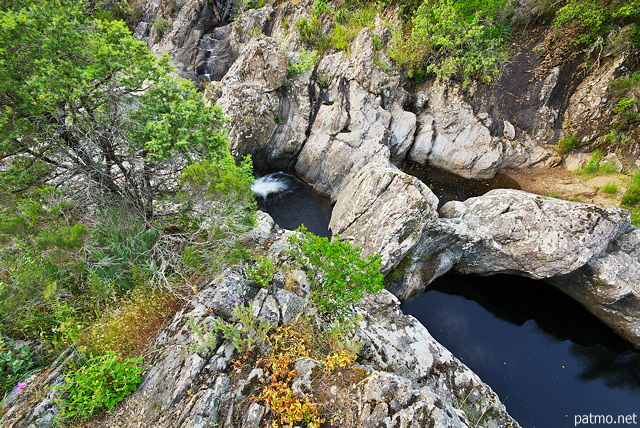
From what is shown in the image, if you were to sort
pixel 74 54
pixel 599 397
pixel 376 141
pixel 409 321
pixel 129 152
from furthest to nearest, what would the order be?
pixel 376 141
pixel 599 397
pixel 409 321
pixel 129 152
pixel 74 54

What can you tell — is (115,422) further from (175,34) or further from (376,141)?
(175,34)

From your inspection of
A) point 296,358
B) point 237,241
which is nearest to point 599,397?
point 296,358

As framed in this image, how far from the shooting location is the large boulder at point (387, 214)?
10.5 m

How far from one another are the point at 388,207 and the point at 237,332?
770cm

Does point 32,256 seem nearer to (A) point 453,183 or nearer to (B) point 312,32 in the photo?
(A) point 453,183

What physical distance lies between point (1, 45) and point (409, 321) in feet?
36.6

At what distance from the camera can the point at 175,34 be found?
25.2 meters

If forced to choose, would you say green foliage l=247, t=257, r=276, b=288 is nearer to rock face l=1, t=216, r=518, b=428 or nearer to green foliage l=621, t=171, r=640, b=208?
rock face l=1, t=216, r=518, b=428

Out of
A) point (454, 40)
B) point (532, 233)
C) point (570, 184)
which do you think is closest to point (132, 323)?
point (532, 233)

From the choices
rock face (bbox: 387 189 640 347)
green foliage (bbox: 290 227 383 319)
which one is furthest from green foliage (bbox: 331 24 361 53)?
green foliage (bbox: 290 227 383 319)

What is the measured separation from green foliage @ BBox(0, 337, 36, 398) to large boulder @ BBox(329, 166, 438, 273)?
901cm

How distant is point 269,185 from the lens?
17.1 m

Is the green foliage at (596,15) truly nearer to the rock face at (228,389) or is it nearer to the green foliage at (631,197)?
the green foliage at (631,197)

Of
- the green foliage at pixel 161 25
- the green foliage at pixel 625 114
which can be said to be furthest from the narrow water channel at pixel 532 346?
the green foliage at pixel 161 25
